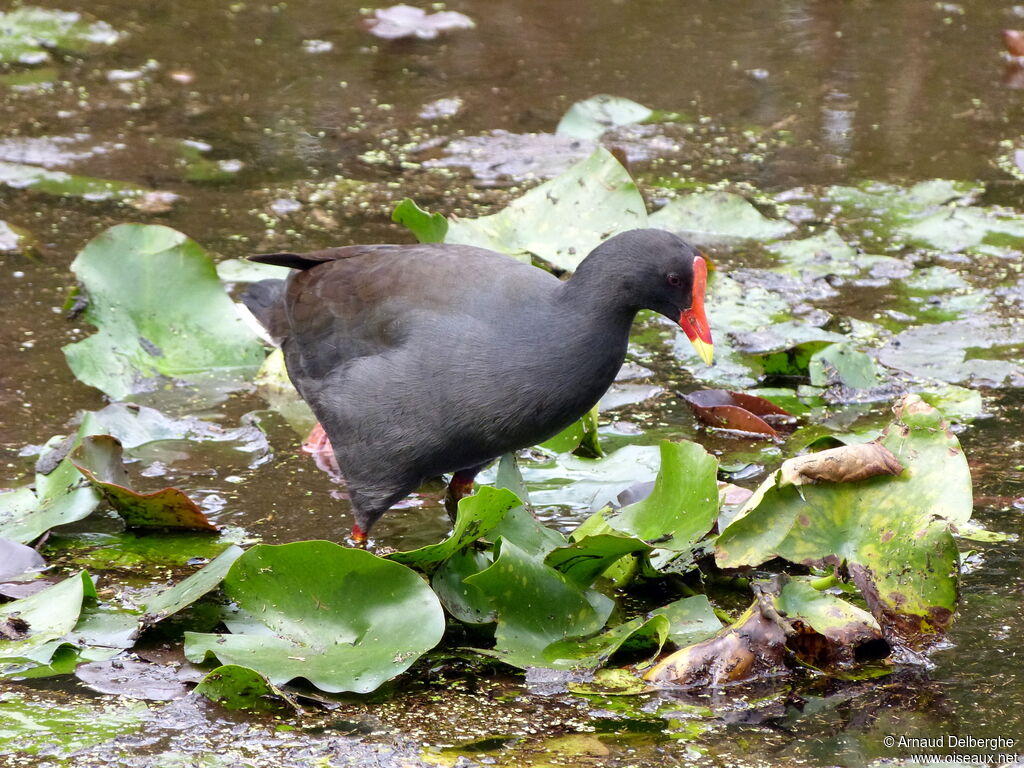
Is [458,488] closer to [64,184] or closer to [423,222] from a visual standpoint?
[423,222]

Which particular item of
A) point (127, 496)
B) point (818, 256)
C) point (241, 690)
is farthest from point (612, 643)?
point (818, 256)

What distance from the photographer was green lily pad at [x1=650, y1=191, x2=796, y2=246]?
465 cm

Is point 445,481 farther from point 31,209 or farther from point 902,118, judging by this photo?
point 902,118

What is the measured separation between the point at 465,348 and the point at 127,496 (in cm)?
81

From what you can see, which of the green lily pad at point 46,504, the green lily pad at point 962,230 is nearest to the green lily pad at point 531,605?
the green lily pad at point 46,504

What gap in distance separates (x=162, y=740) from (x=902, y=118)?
4670 mm

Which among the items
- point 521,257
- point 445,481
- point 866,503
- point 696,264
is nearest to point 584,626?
point 866,503

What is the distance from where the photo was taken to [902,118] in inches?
230

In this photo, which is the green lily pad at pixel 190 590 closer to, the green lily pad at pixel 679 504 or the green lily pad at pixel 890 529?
the green lily pad at pixel 679 504

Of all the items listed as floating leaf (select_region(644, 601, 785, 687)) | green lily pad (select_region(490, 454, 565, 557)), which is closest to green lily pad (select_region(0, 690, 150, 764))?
green lily pad (select_region(490, 454, 565, 557))

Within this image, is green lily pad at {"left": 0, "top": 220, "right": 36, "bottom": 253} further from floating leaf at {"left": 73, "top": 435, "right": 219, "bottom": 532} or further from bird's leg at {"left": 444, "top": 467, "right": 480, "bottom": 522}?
bird's leg at {"left": 444, "top": 467, "right": 480, "bottom": 522}

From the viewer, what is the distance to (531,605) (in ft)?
8.18

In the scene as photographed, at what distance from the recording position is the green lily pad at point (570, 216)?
3955mm

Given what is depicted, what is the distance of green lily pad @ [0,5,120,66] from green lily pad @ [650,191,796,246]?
3318mm
